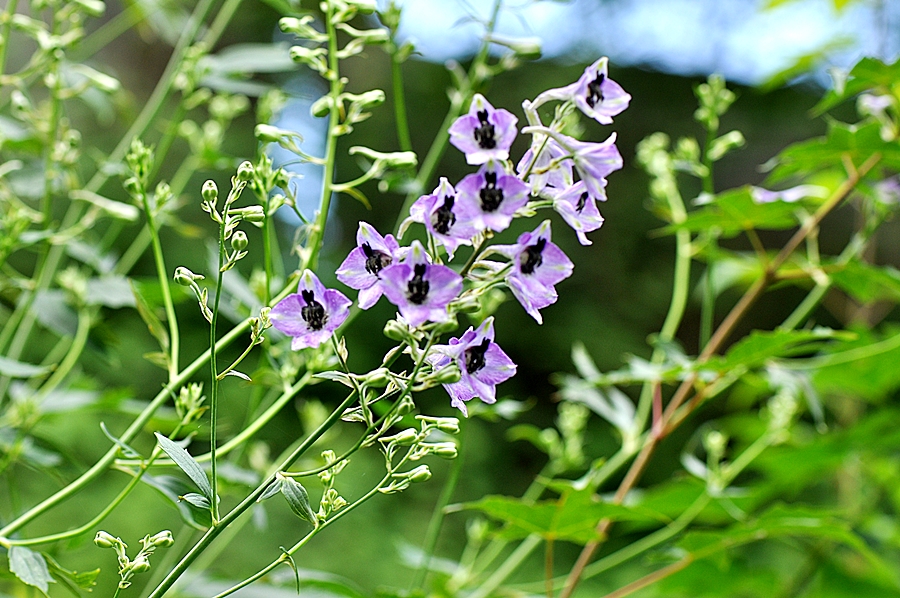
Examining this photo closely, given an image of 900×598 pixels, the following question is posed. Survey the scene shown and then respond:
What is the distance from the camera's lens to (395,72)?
694mm

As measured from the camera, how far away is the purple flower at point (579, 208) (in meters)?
0.40

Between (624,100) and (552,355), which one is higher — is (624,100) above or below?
above

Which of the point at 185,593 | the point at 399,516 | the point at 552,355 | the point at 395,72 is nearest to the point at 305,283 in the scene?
the point at 395,72

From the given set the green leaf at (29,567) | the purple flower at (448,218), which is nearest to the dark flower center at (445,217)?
the purple flower at (448,218)

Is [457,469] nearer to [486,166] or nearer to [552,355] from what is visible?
[486,166]

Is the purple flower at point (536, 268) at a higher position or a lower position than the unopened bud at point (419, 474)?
higher

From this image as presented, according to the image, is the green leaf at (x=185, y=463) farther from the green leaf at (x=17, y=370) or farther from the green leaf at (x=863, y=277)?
the green leaf at (x=863, y=277)

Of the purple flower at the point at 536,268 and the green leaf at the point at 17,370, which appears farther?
the green leaf at the point at 17,370

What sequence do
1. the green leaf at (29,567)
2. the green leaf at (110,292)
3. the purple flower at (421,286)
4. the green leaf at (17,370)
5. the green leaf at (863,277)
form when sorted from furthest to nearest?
the green leaf at (863,277) < the green leaf at (110,292) < the green leaf at (17,370) < the green leaf at (29,567) < the purple flower at (421,286)

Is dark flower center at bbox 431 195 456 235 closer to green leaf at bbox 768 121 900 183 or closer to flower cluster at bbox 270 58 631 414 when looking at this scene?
flower cluster at bbox 270 58 631 414

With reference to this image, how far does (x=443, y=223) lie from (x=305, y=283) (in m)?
0.08

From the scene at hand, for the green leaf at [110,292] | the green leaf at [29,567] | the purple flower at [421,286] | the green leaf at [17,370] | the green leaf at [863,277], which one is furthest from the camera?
the green leaf at [863,277]

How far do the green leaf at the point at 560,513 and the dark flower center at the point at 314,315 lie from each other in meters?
0.32

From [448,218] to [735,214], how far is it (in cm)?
58
